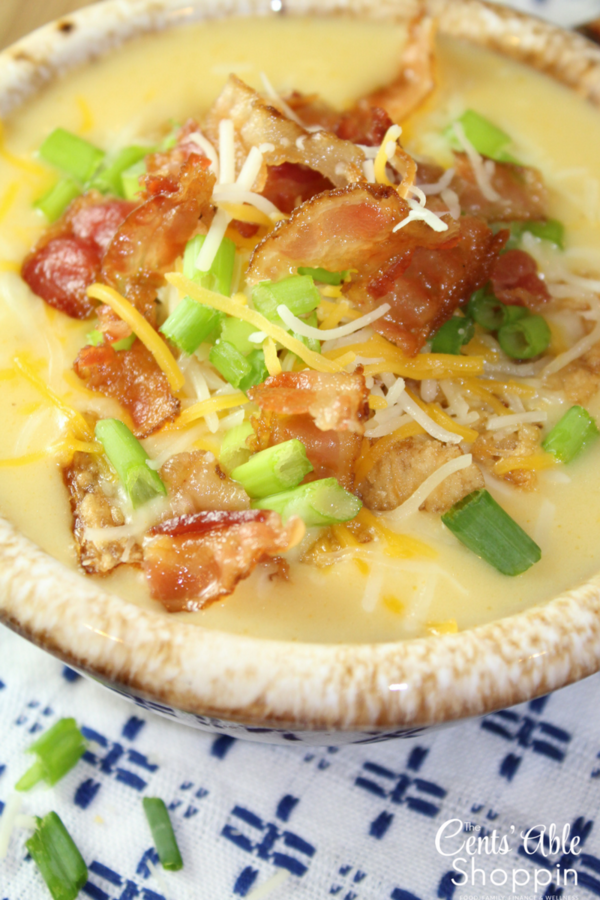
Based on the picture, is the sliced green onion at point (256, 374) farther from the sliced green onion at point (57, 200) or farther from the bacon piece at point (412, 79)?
the bacon piece at point (412, 79)

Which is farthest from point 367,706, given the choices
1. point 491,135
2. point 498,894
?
point 491,135

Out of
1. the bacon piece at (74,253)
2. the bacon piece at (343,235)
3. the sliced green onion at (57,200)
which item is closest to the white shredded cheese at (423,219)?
the bacon piece at (343,235)

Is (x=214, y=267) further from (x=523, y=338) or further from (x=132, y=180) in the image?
(x=523, y=338)

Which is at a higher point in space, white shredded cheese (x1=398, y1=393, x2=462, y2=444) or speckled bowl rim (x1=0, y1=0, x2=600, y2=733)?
white shredded cheese (x1=398, y1=393, x2=462, y2=444)

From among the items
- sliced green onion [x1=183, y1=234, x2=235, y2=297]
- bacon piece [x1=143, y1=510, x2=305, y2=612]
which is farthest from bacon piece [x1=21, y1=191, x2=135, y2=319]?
bacon piece [x1=143, y1=510, x2=305, y2=612]

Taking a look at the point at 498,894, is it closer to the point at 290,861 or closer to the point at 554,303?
the point at 290,861

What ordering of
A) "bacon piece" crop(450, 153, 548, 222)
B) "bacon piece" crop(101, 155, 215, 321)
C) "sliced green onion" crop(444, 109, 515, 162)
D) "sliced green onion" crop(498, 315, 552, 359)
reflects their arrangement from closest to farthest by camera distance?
"bacon piece" crop(101, 155, 215, 321)
"sliced green onion" crop(498, 315, 552, 359)
"bacon piece" crop(450, 153, 548, 222)
"sliced green onion" crop(444, 109, 515, 162)

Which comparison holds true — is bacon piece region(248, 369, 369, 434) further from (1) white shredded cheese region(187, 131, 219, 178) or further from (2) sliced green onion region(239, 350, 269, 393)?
(1) white shredded cheese region(187, 131, 219, 178)
